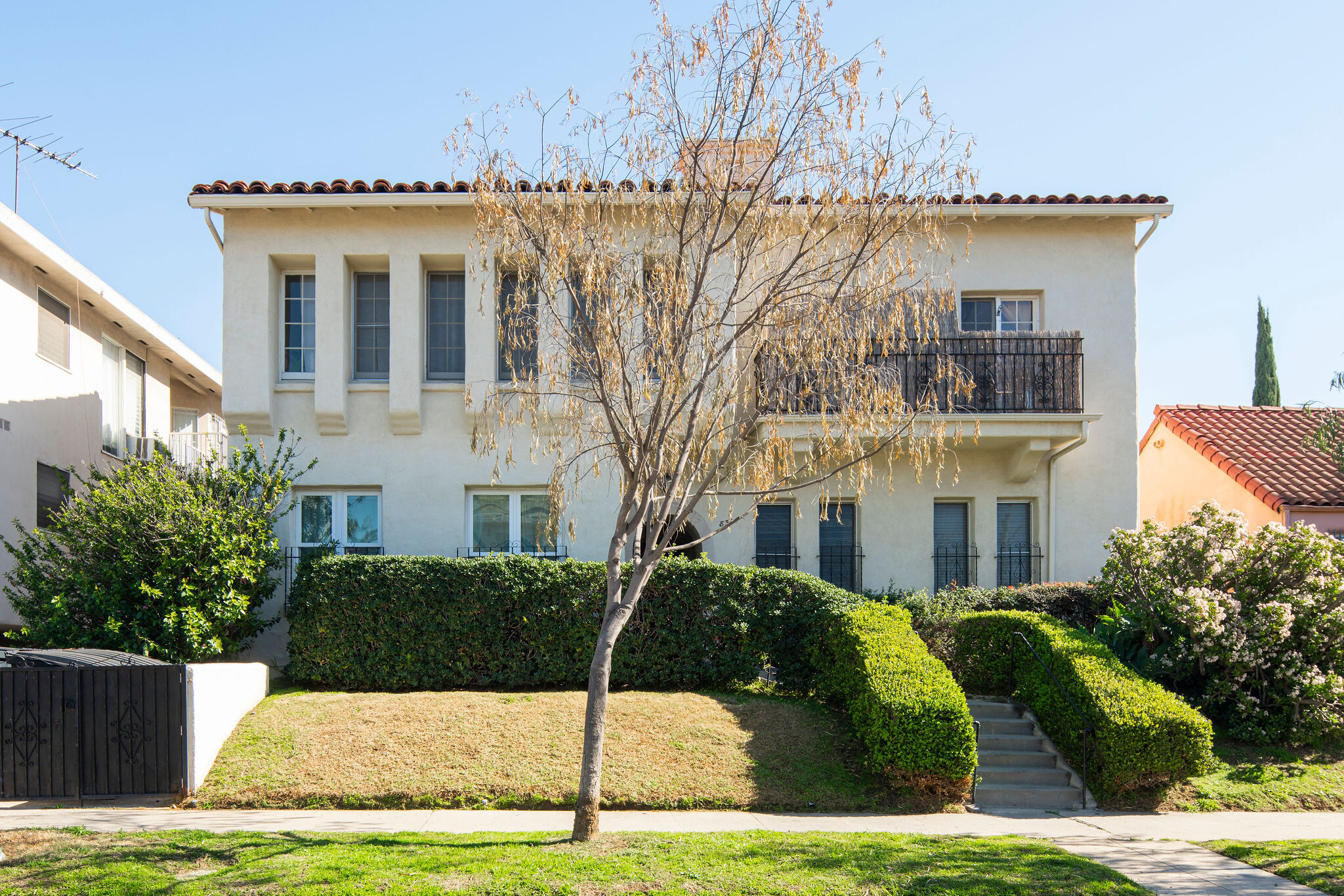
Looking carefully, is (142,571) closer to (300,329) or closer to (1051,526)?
(300,329)

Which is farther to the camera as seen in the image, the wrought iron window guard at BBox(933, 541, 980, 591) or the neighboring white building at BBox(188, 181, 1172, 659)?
the wrought iron window guard at BBox(933, 541, 980, 591)

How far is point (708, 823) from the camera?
31.8 feet

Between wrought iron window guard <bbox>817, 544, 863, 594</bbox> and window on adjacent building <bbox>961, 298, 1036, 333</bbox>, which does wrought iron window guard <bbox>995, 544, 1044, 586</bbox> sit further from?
window on adjacent building <bbox>961, 298, 1036, 333</bbox>

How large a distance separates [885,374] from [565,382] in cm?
317

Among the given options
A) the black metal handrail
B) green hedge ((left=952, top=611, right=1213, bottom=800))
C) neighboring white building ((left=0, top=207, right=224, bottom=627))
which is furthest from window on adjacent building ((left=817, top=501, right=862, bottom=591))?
neighboring white building ((left=0, top=207, right=224, bottom=627))

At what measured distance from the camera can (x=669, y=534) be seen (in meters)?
8.80

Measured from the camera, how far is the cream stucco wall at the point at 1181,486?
61.9ft

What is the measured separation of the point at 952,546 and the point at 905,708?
6882 mm

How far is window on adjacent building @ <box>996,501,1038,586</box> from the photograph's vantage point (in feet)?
55.3

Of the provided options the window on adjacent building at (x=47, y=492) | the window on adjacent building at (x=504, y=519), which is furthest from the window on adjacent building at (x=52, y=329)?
the window on adjacent building at (x=504, y=519)

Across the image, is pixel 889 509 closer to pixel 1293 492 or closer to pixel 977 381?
pixel 977 381

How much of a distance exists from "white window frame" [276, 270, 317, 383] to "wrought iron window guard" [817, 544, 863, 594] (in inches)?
356

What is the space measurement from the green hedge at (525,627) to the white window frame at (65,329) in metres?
7.47

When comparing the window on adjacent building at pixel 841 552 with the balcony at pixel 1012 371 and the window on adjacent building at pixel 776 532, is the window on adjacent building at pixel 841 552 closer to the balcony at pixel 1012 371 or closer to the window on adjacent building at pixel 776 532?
the window on adjacent building at pixel 776 532
